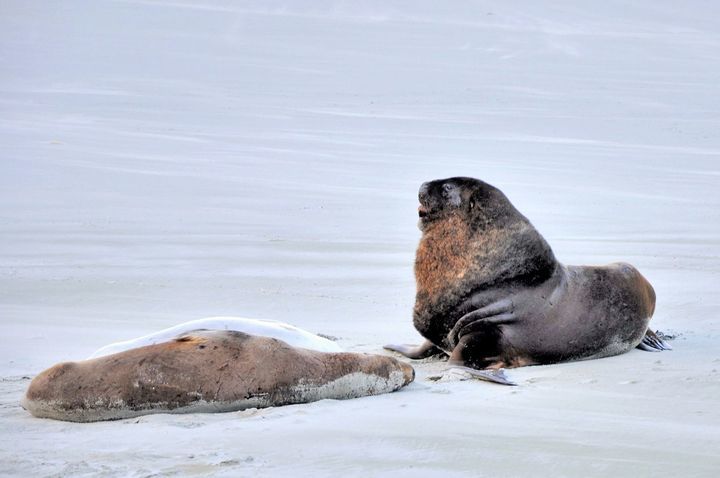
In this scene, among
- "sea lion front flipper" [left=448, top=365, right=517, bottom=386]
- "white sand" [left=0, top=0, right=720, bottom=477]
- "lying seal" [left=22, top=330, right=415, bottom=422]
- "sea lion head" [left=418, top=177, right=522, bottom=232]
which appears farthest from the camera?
"sea lion head" [left=418, top=177, right=522, bottom=232]

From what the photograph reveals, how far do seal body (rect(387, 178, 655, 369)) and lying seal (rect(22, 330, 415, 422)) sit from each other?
1.24 m

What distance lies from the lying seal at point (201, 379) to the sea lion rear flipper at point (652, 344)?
1875mm

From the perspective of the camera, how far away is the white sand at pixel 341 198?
14.7ft

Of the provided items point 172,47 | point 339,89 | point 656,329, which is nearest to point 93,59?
point 172,47

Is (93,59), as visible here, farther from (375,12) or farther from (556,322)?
(556,322)

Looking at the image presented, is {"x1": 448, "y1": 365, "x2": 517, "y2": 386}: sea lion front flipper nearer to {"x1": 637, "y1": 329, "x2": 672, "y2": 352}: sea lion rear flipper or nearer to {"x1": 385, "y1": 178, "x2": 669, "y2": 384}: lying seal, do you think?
{"x1": 385, "y1": 178, "x2": 669, "y2": 384}: lying seal

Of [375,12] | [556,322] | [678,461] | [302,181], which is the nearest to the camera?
[678,461]

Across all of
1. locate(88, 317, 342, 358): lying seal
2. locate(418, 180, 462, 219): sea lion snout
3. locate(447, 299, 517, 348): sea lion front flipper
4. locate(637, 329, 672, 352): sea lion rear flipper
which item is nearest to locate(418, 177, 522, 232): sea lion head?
locate(418, 180, 462, 219): sea lion snout

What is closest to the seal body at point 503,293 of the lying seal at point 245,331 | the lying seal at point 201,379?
the lying seal at point 245,331

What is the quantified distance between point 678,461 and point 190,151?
12.1 m

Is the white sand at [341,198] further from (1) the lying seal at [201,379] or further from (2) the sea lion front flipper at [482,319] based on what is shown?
(2) the sea lion front flipper at [482,319]

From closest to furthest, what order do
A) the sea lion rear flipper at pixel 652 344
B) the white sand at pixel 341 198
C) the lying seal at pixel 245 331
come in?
the white sand at pixel 341 198 < the lying seal at pixel 245 331 < the sea lion rear flipper at pixel 652 344

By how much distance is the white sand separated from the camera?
4.48 metres

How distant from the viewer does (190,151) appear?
15.7 metres
